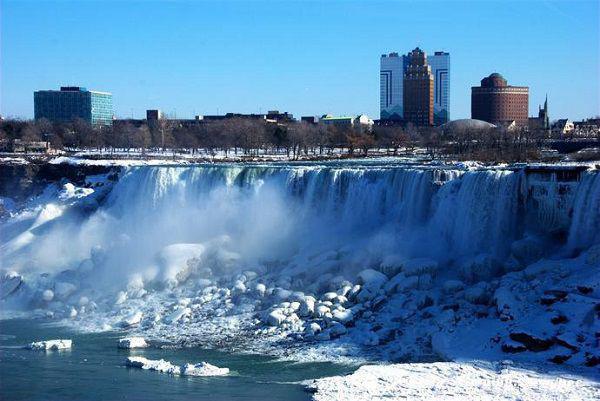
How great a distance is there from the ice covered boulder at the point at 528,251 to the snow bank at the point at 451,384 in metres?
6.16

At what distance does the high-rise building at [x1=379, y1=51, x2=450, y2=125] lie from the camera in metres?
181

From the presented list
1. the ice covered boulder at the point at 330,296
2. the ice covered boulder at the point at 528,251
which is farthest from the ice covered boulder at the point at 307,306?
the ice covered boulder at the point at 528,251

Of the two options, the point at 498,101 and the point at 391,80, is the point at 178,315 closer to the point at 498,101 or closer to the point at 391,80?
the point at 498,101

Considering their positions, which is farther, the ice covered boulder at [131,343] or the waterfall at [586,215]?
the waterfall at [586,215]

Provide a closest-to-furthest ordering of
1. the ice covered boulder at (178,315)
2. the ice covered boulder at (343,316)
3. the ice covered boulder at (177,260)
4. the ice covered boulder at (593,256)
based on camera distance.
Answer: the ice covered boulder at (593,256), the ice covered boulder at (343,316), the ice covered boulder at (178,315), the ice covered boulder at (177,260)

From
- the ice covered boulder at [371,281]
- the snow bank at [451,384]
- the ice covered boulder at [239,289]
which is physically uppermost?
the ice covered boulder at [371,281]

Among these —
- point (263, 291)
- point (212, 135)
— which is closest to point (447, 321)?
point (263, 291)

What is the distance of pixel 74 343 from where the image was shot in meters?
22.1

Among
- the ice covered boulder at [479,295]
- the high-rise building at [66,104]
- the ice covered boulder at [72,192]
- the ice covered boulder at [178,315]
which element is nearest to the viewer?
the ice covered boulder at [479,295]

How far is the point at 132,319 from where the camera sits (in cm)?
2416

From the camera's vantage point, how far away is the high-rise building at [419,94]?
162750 mm

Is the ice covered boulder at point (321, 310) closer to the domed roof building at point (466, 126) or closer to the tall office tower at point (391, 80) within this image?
the domed roof building at point (466, 126)

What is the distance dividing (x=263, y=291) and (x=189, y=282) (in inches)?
140

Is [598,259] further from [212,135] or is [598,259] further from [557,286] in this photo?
[212,135]
